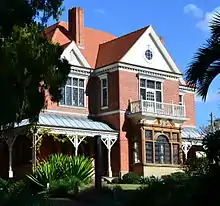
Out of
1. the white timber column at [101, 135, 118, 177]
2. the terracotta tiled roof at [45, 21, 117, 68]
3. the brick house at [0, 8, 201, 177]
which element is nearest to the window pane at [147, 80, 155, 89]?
the brick house at [0, 8, 201, 177]

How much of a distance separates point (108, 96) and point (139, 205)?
27927mm

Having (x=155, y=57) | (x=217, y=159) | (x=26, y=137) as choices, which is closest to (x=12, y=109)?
(x=217, y=159)

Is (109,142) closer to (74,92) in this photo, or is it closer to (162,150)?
(162,150)

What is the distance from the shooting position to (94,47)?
44.5 meters

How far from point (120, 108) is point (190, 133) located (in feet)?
26.5

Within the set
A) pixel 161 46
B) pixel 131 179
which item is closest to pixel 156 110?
pixel 161 46

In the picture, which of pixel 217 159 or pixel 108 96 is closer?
pixel 217 159

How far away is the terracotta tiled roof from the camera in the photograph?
4250cm

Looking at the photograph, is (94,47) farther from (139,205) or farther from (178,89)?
(139,205)

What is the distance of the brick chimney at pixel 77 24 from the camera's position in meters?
43.1

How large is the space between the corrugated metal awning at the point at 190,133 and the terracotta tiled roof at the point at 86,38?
878 cm

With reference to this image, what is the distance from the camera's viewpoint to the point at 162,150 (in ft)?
132

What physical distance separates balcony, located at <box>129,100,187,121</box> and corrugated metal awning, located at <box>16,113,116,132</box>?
7.12 feet

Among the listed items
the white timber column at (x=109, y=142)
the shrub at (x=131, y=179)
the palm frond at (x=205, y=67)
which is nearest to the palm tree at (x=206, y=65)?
the palm frond at (x=205, y=67)
